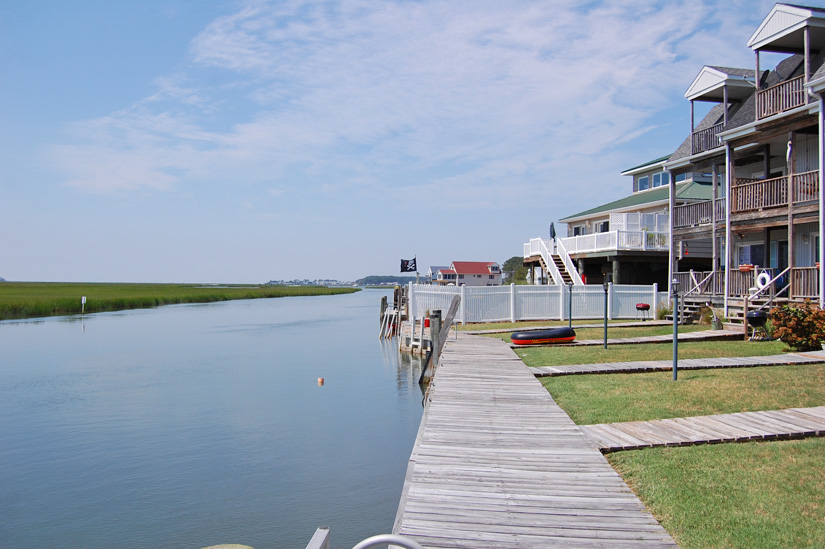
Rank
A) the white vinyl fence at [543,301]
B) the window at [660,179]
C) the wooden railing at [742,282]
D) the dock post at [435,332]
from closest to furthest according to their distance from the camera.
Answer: the dock post at [435,332] → the wooden railing at [742,282] → the white vinyl fence at [543,301] → the window at [660,179]

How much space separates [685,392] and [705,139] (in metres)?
18.6

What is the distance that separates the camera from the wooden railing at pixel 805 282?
59.8 feet

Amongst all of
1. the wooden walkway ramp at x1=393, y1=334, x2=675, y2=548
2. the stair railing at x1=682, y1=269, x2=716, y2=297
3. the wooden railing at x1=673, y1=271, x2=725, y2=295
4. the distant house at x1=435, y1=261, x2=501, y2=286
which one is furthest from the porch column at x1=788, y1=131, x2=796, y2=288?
the distant house at x1=435, y1=261, x2=501, y2=286

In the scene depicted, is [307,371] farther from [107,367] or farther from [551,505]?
[551,505]

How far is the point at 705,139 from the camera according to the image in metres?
25.2

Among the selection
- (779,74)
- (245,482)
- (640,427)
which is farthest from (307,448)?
(779,74)

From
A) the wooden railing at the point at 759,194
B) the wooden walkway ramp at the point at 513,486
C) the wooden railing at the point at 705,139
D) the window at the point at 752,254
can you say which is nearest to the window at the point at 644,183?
the wooden railing at the point at 705,139

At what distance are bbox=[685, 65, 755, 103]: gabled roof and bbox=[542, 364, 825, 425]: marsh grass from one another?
600 inches

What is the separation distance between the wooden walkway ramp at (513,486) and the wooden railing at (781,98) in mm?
15828

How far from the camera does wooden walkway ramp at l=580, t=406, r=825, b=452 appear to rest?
23.3 feet

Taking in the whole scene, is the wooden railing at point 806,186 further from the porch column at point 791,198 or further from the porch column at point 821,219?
the porch column at point 821,219

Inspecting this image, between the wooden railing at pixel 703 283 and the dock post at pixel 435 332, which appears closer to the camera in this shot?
the dock post at pixel 435 332

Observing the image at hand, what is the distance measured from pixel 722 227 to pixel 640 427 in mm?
18621

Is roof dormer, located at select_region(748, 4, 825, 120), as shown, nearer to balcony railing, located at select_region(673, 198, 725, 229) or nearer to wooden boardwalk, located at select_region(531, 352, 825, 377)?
balcony railing, located at select_region(673, 198, 725, 229)
